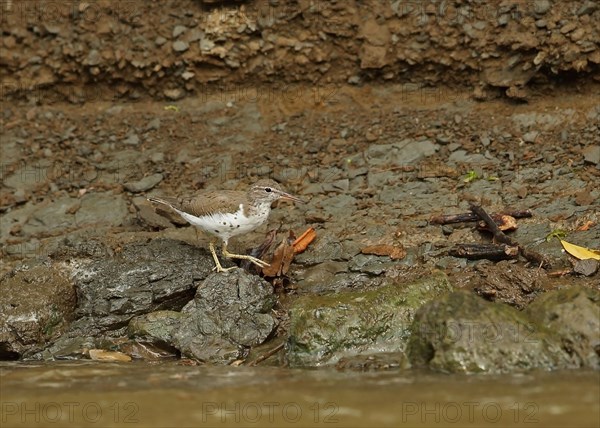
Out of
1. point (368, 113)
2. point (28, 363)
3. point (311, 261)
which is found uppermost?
point (368, 113)

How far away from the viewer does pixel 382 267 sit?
36.0ft

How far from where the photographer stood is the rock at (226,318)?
1012cm

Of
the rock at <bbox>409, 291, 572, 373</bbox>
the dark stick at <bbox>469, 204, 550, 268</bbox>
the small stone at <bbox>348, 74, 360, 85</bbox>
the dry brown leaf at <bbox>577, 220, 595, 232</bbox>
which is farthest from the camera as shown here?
the small stone at <bbox>348, 74, 360, 85</bbox>

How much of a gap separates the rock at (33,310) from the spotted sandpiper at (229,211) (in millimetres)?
1634

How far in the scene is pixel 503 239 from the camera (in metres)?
10.8

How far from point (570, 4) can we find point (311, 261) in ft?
16.6

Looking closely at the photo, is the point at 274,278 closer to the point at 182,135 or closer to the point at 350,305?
the point at 350,305

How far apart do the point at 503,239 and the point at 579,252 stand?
82cm

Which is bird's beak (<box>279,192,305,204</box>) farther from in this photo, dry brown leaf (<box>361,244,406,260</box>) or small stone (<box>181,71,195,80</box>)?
small stone (<box>181,71,195,80</box>)

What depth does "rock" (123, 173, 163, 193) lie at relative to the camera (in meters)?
13.1

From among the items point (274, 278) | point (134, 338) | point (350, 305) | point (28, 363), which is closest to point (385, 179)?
point (274, 278)

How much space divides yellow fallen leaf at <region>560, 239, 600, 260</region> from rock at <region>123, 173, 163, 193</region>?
18.0 feet

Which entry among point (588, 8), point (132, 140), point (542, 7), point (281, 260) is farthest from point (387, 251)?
point (132, 140)

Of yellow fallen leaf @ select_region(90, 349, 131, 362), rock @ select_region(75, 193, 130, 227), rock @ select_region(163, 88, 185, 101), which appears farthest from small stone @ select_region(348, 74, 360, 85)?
yellow fallen leaf @ select_region(90, 349, 131, 362)
